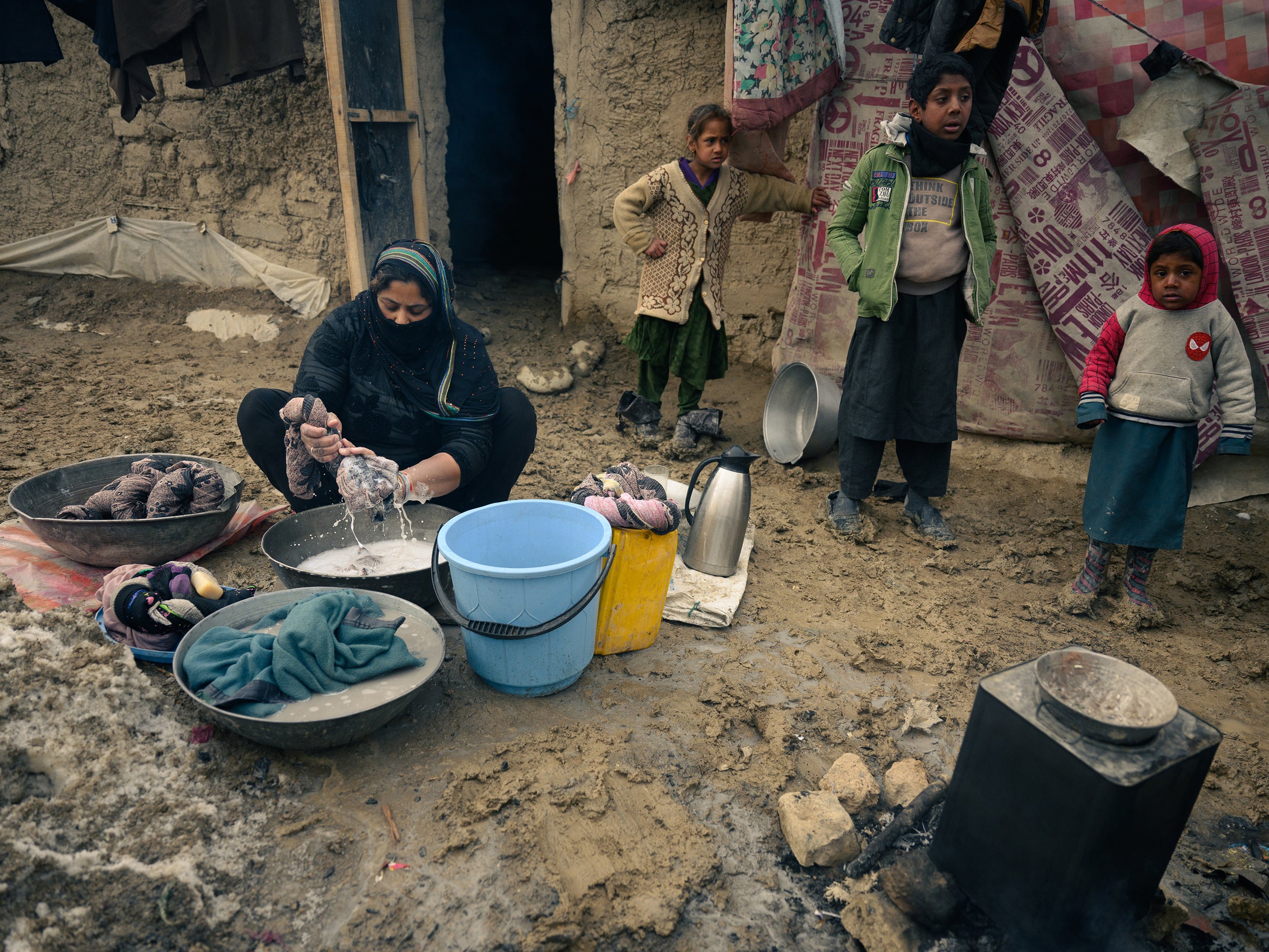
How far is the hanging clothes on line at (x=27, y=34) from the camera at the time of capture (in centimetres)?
452

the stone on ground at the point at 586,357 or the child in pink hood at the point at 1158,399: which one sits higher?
the child in pink hood at the point at 1158,399

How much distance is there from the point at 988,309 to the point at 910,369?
94cm

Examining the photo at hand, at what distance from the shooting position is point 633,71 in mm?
4738

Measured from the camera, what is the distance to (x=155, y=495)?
2.67m

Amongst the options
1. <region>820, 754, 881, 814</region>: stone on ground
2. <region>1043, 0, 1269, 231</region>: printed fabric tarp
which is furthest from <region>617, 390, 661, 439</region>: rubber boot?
<region>820, 754, 881, 814</region>: stone on ground

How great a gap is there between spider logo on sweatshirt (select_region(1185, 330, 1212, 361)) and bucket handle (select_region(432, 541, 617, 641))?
203 cm

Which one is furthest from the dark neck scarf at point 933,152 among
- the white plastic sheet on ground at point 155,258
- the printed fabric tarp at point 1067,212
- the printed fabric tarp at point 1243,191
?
the white plastic sheet on ground at point 155,258

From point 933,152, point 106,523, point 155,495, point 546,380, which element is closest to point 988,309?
point 933,152

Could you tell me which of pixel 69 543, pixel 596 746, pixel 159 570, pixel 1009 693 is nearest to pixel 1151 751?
pixel 1009 693

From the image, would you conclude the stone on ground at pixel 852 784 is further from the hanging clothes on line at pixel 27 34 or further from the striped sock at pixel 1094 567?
the hanging clothes on line at pixel 27 34

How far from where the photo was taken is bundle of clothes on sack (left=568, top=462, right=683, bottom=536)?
94.7 inches

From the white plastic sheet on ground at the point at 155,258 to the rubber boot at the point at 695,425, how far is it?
2847mm

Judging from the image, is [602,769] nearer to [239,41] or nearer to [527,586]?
[527,586]

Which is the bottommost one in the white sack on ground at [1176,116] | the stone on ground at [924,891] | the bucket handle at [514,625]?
the stone on ground at [924,891]
